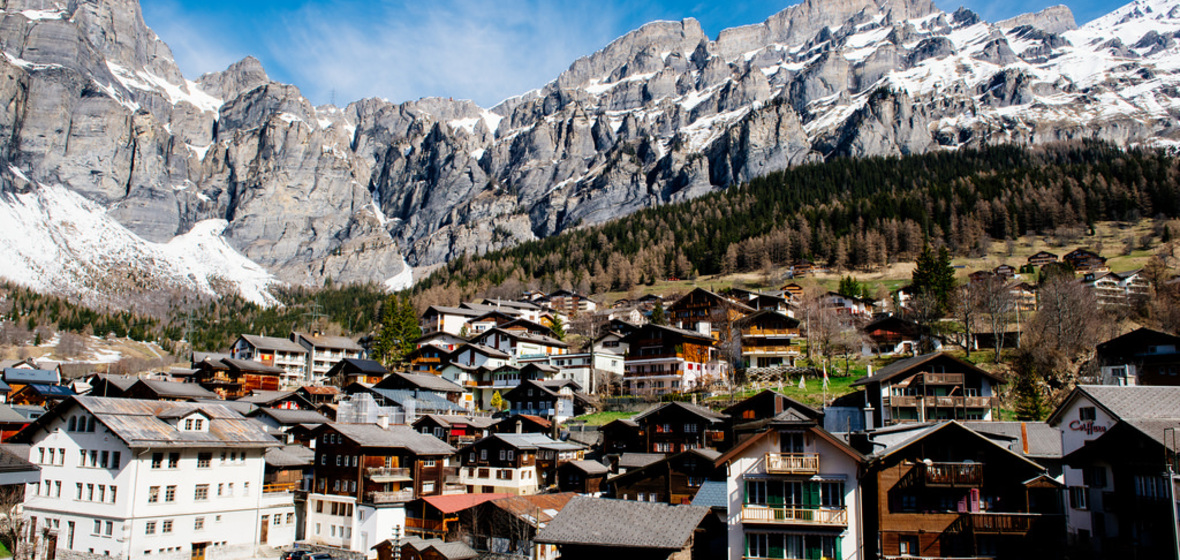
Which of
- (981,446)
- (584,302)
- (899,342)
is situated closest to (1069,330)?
(899,342)

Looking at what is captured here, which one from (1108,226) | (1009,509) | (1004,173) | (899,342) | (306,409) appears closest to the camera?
(1009,509)

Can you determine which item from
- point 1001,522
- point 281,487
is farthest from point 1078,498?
point 281,487

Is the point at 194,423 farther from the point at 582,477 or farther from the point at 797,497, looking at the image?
the point at 797,497

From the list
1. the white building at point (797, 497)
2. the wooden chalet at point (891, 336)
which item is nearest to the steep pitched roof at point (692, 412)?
the white building at point (797, 497)

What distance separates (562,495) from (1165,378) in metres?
41.9

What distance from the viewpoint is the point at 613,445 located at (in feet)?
198

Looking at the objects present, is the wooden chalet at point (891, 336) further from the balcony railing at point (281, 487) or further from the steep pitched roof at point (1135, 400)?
the balcony railing at point (281, 487)

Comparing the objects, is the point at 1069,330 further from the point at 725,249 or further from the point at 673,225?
the point at 673,225

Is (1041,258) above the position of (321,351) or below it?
above

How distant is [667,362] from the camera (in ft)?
264

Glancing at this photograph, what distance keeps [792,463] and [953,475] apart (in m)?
6.52

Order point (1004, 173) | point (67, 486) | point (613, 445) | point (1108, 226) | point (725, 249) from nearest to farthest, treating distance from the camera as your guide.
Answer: point (67, 486) < point (613, 445) < point (1108, 226) < point (725, 249) < point (1004, 173)

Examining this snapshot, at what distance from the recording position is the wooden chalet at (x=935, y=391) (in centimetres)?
5031

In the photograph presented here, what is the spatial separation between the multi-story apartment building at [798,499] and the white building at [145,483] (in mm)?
31711
